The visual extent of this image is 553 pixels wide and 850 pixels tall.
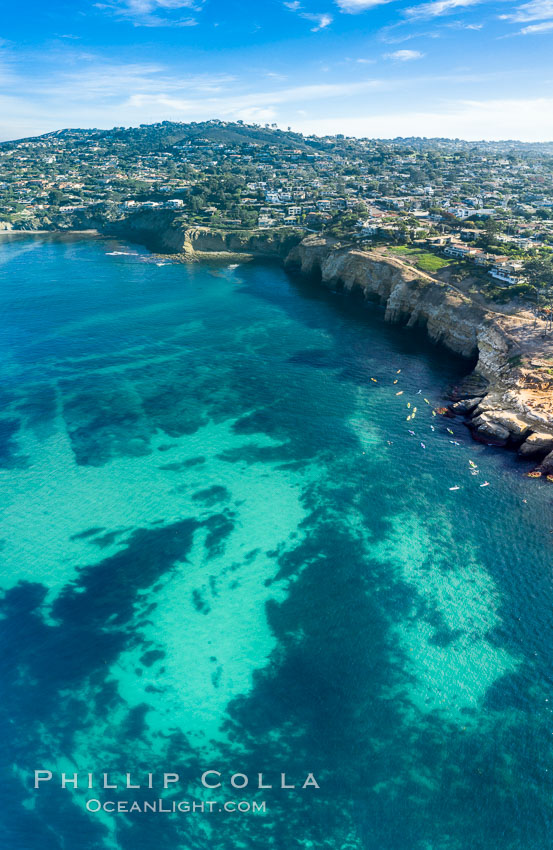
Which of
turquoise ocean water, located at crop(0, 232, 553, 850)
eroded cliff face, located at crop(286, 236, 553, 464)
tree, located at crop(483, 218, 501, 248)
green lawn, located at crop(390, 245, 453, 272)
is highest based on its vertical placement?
tree, located at crop(483, 218, 501, 248)

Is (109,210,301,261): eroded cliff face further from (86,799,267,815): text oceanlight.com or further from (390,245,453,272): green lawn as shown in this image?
(86,799,267,815): text oceanlight.com

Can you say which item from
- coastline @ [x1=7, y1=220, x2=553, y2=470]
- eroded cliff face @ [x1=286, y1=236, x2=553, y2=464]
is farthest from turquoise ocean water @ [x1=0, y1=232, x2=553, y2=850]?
eroded cliff face @ [x1=286, y1=236, x2=553, y2=464]

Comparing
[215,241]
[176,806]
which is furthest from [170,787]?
[215,241]

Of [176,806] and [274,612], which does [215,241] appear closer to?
[274,612]

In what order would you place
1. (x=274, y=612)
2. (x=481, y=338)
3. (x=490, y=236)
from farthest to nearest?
(x=490, y=236) → (x=481, y=338) → (x=274, y=612)

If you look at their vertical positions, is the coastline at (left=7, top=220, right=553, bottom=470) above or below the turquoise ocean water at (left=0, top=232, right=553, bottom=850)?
above

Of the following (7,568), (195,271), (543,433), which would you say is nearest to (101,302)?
(195,271)

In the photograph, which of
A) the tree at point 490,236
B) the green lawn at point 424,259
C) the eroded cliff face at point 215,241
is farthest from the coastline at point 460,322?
the tree at point 490,236

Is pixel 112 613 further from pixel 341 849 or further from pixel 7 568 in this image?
pixel 341 849
